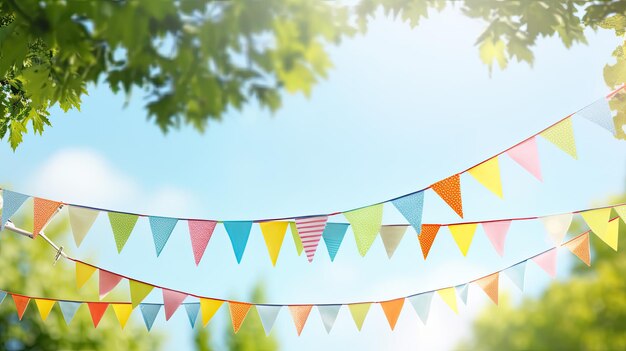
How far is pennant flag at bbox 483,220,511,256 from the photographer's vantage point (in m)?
4.52

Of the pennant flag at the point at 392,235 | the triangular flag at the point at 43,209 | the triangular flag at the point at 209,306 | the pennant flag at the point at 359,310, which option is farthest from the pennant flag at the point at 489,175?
the triangular flag at the point at 43,209

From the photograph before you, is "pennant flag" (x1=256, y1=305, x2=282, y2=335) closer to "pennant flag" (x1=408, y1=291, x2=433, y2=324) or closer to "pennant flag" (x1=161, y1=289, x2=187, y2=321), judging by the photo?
"pennant flag" (x1=161, y1=289, x2=187, y2=321)

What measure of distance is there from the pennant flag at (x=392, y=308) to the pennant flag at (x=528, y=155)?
1.92 meters

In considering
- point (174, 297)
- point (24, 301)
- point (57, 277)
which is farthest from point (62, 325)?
point (174, 297)

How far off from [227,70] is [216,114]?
0.21 metres

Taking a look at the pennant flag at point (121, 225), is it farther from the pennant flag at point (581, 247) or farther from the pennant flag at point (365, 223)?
the pennant flag at point (581, 247)

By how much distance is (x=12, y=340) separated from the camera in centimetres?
1376

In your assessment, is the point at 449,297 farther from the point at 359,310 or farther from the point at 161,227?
the point at 161,227

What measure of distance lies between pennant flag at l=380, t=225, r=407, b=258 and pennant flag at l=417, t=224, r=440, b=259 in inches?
6.7

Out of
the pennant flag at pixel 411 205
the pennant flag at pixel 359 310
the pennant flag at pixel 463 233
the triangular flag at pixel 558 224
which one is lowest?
the pennant flag at pixel 359 310

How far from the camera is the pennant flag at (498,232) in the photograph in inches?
178

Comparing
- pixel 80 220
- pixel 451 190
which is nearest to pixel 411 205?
pixel 451 190

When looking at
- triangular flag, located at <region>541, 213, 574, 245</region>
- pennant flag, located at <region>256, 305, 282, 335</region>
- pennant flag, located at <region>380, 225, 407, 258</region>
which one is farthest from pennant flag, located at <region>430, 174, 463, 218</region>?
pennant flag, located at <region>256, 305, 282, 335</region>

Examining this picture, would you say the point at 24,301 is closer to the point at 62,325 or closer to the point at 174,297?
the point at 174,297
